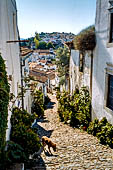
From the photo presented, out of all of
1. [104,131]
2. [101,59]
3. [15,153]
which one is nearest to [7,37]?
[15,153]

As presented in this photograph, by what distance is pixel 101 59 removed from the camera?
7.79 metres

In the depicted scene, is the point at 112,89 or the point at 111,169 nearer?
the point at 111,169

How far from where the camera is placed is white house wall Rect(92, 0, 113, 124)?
23.2 ft

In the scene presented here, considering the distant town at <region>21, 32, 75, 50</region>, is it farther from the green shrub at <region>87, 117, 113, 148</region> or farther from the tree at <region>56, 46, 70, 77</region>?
the green shrub at <region>87, 117, 113, 148</region>

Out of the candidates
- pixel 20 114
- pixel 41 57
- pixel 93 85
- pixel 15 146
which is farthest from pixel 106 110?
pixel 41 57

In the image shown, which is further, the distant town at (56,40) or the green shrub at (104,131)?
the distant town at (56,40)

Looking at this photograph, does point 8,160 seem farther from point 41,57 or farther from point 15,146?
point 41,57

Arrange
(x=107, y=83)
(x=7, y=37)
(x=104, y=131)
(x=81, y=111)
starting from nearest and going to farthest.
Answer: (x=7, y=37) → (x=104, y=131) → (x=107, y=83) → (x=81, y=111)

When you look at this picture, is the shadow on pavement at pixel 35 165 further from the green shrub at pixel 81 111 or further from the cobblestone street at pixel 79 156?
the green shrub at pixel 81 111

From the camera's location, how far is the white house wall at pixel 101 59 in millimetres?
7059

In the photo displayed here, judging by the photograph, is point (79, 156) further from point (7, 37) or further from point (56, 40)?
point (56, 40)

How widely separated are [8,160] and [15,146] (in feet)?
2.07

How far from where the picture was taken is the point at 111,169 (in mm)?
4844

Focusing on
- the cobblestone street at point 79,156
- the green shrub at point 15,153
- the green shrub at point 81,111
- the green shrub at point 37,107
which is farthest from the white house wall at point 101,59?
the green shrub at point 37,107
